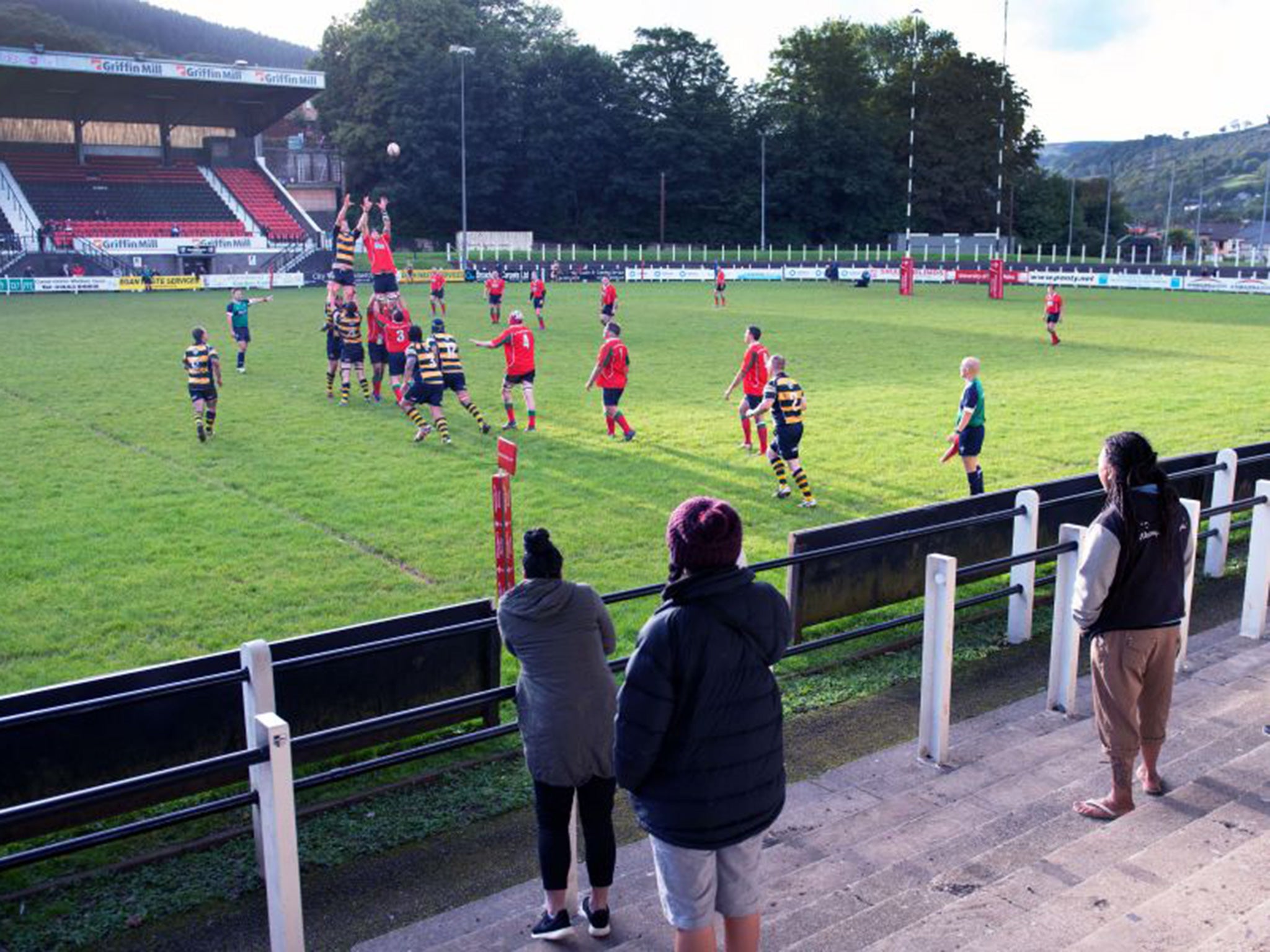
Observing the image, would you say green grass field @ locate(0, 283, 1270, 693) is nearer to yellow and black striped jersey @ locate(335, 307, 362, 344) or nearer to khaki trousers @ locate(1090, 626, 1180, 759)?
yellow and black striped jersey @ locate(335, 307, 362, 344)

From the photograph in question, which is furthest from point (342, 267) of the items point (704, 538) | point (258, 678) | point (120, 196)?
point (120, 196)

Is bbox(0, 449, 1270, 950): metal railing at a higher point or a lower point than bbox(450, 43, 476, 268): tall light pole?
lower

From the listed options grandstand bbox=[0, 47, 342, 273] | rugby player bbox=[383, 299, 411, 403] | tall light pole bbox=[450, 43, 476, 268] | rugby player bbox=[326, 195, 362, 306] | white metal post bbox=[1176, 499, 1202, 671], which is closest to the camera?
white metal post bbox=[1176, 499, 1202, 671]

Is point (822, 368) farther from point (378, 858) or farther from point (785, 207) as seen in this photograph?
point (785, 207)

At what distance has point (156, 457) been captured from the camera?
615 inches

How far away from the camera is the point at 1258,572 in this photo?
317 inches

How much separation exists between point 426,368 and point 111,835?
507 inches

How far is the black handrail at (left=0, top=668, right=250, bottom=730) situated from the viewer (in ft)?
13.6

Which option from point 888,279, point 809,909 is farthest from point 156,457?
point 888,279

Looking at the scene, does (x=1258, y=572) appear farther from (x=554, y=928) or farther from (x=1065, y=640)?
(x=554, y=928)

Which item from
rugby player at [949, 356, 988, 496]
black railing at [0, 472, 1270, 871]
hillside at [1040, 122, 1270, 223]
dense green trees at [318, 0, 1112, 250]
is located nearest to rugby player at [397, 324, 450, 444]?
rugby player at [949, 356, 988, 496]

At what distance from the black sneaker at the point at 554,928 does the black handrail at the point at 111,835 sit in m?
1.23

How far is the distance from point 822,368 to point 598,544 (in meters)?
13.8

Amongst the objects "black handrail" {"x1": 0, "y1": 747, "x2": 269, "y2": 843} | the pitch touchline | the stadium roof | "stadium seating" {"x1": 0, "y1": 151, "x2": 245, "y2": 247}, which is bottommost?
the pitch touchline
